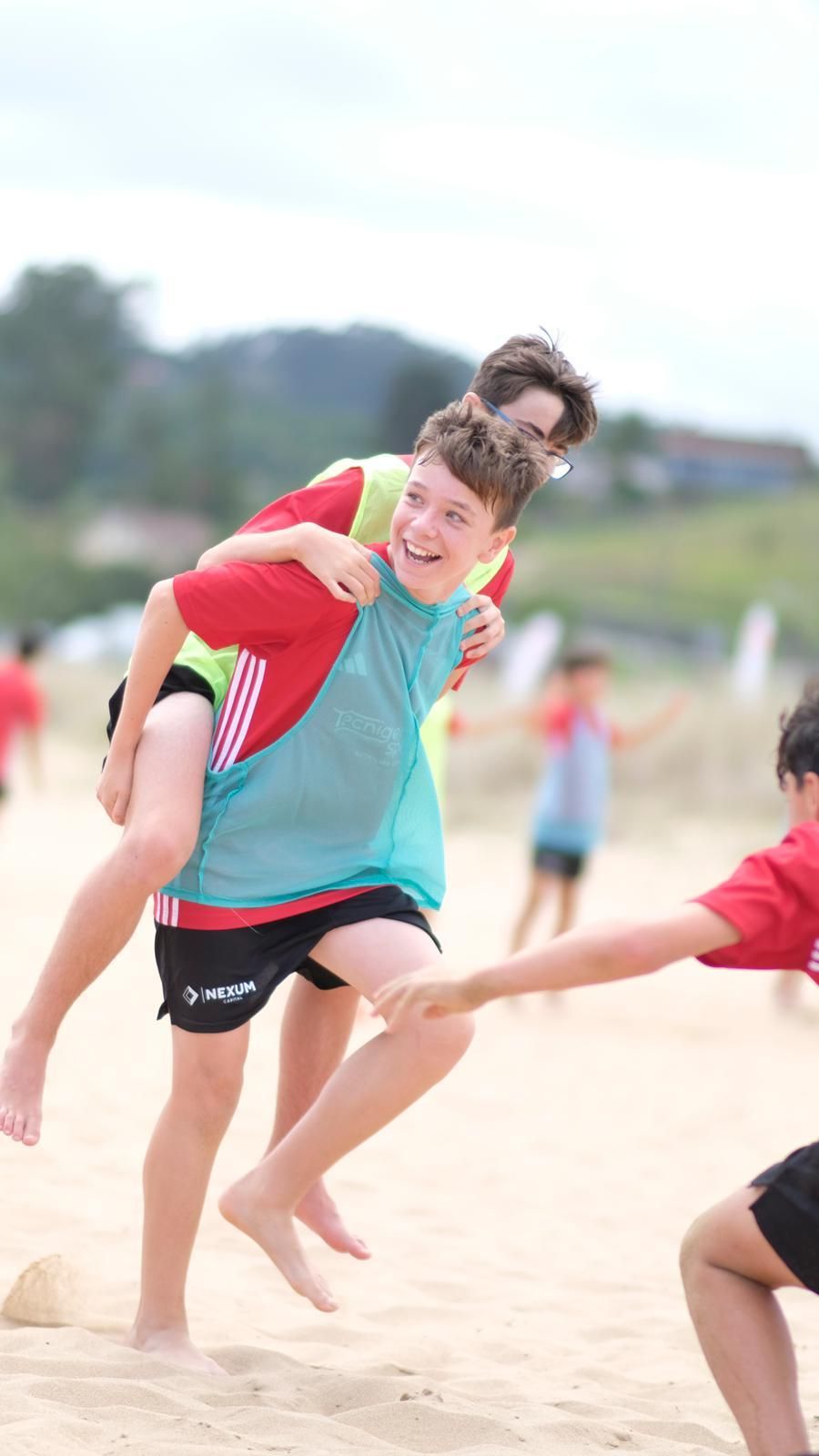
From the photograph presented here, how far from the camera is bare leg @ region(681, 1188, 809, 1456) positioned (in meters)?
2.93

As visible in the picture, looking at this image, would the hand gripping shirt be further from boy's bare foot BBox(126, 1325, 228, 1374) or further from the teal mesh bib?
boy's bare foot BBox(126, 1325, 228, 1374)

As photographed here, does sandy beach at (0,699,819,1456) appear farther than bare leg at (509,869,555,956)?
No

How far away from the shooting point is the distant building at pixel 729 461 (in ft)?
250

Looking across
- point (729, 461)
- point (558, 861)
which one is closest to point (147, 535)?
point (729, 461)

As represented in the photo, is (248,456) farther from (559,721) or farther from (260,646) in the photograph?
(260,646)

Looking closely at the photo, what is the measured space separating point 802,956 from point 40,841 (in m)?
13.7

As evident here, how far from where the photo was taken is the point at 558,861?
9734 millimetres

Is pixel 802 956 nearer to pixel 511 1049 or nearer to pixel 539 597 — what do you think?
pixel 511 1049

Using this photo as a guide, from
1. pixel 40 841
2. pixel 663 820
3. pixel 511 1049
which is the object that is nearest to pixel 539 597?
pixel 663 820

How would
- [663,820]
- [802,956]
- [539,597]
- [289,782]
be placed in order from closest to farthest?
1. [802,956]
2. [289,782]
3. [663,820]
4. [539,597]

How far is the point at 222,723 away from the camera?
3680 mm

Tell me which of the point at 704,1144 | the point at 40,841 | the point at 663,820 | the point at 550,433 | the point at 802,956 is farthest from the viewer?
the point at 663,820

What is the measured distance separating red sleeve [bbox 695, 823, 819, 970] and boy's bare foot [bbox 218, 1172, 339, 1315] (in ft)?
4.33

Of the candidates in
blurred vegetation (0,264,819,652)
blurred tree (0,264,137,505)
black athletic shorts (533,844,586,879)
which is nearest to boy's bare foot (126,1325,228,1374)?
black athletic shorts (533,844,586,879)
